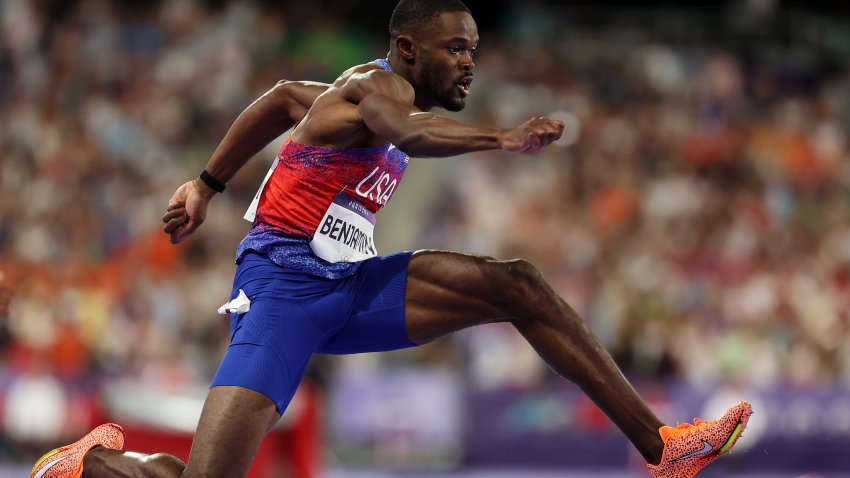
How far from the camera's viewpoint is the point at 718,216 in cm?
1644

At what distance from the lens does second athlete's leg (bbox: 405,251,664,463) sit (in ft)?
18.8

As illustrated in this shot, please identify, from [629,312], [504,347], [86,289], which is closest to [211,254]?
[86,289]

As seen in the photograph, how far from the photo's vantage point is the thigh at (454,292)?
18.8 feet

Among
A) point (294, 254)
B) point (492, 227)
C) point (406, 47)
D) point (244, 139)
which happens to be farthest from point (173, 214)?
point (492, 227)

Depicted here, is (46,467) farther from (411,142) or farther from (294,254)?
(411,142)

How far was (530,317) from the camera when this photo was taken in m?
5.80

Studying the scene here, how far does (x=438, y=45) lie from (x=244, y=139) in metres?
1.27

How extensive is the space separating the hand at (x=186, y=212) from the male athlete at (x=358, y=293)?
49 centimetres

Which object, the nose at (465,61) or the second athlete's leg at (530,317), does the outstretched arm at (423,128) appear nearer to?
the nose at (465,61)

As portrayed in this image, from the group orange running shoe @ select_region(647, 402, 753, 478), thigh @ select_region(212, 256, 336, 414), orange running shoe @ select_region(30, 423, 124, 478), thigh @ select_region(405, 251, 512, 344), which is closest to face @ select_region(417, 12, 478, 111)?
thigh @ select_region(405, 251, 512, 344)

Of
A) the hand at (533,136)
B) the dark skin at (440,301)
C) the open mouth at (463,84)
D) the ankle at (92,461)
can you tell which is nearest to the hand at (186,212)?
the dark skin at (440,301)

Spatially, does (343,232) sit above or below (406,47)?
below

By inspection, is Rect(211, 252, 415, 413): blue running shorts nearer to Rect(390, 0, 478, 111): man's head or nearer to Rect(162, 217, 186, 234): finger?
Rect(162, 217, 186, 234): finger

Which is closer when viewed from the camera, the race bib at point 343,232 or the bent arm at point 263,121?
the race bib at point 343,232
